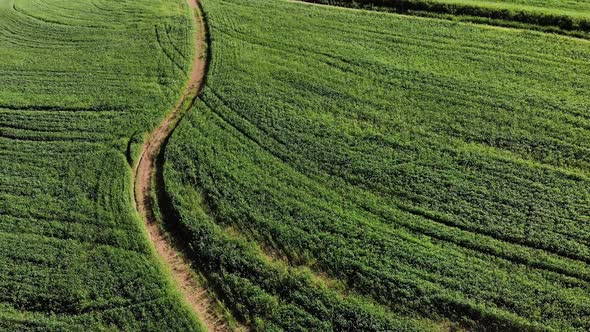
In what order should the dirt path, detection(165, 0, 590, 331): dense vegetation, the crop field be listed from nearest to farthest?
detection(165, 0, 590, 331): dense vegetation < the crop field < the dirt path

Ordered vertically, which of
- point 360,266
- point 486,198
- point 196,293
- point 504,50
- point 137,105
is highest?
point 504,50

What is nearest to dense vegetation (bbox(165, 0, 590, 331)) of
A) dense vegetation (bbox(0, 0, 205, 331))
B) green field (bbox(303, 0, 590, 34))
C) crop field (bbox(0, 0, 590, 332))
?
crop field (bbox(0, 0, 590, 332))

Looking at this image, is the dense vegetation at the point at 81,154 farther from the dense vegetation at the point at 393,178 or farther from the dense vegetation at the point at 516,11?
the dense vegetation at the point at 516,11

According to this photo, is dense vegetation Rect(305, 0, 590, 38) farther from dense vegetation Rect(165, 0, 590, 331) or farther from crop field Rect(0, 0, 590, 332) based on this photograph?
dense vegetation Rect(165, 0, 590, 331)

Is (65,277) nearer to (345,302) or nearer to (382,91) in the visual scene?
(345,302)

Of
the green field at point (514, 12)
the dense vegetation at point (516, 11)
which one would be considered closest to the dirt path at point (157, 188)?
the green field at point (514, 12)

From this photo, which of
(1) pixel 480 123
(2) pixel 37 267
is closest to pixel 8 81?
(2) pixel 37 267

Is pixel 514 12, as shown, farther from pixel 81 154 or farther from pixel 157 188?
pixel 81 154
